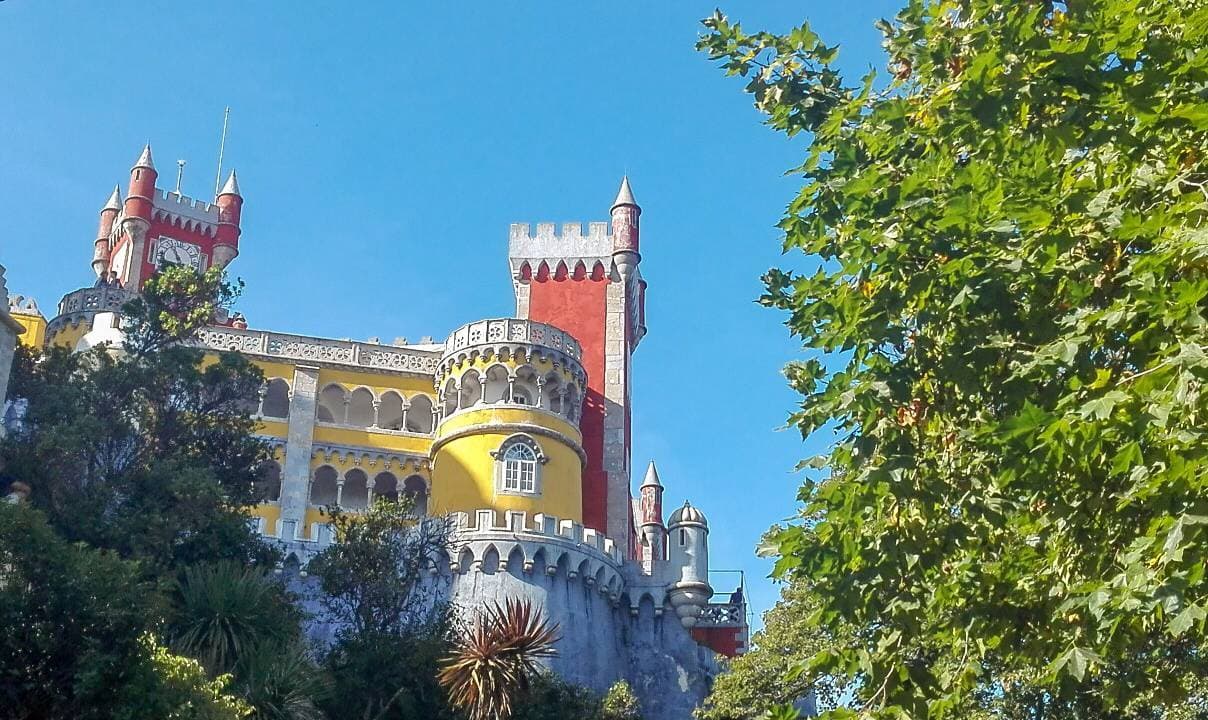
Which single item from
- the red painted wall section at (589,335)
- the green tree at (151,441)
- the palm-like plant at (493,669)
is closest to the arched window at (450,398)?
the red painted wall section at (589,335)

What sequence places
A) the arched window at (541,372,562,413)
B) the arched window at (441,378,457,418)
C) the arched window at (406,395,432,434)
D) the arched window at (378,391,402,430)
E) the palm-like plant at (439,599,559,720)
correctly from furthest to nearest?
the arched window at (378,391,402,430) < the arched window at (406,395,432,434) < the arched window at (441,378,457,418) < the arched window at (541,372,562,413) < the palm-like plant at (439,599,559,720)

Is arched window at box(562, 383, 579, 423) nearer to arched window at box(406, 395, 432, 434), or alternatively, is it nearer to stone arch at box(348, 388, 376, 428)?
arched window at box(406, 395, 432, 434)

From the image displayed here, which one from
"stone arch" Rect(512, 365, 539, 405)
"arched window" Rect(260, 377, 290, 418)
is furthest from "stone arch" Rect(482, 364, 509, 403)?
→ "arched window" Rect(260, 377, 290, 418)

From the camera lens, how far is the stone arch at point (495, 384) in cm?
4550

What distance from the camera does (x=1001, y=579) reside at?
14.2 metres

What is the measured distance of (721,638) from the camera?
44.1m

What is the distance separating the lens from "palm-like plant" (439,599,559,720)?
2716 cm

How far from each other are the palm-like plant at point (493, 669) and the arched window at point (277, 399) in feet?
74.9

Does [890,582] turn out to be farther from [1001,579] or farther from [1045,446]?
[1045,446]

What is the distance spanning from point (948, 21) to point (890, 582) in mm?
6732

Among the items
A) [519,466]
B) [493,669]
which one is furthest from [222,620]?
[519,466]

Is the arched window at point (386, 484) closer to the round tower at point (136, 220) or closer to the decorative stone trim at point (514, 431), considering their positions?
the decorative stone trim at point (514, 431)

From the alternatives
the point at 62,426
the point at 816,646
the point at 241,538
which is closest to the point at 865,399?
the point at 816,646

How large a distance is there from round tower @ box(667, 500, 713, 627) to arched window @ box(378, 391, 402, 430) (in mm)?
11177
